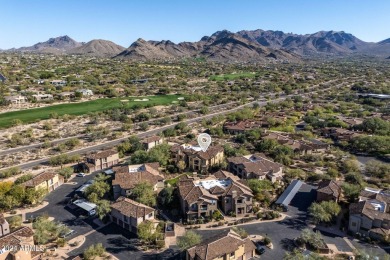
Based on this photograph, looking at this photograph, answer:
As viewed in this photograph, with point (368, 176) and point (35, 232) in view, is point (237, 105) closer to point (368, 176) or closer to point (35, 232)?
point (368, 176)

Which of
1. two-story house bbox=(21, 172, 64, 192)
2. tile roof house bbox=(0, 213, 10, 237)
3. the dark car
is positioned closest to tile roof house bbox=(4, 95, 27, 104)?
two-story house bbox=(21, 172, 64, 192)

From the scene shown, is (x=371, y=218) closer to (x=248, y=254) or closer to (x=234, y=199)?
(x=248, y=254)

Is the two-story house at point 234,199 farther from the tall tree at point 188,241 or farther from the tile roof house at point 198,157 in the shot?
the tile roof house at point 198,157

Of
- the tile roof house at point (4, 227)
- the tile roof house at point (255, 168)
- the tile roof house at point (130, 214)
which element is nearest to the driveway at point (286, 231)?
the tile roof house at point (255, 168)

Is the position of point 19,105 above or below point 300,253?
above

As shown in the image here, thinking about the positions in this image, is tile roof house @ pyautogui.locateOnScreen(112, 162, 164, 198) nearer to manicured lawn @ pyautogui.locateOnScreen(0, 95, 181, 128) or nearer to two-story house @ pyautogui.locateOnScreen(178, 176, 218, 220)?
two-story house @ pyautogui.locateOnScreen(178, 176, 218, 220)

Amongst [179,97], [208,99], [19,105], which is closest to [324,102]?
[208,99]
